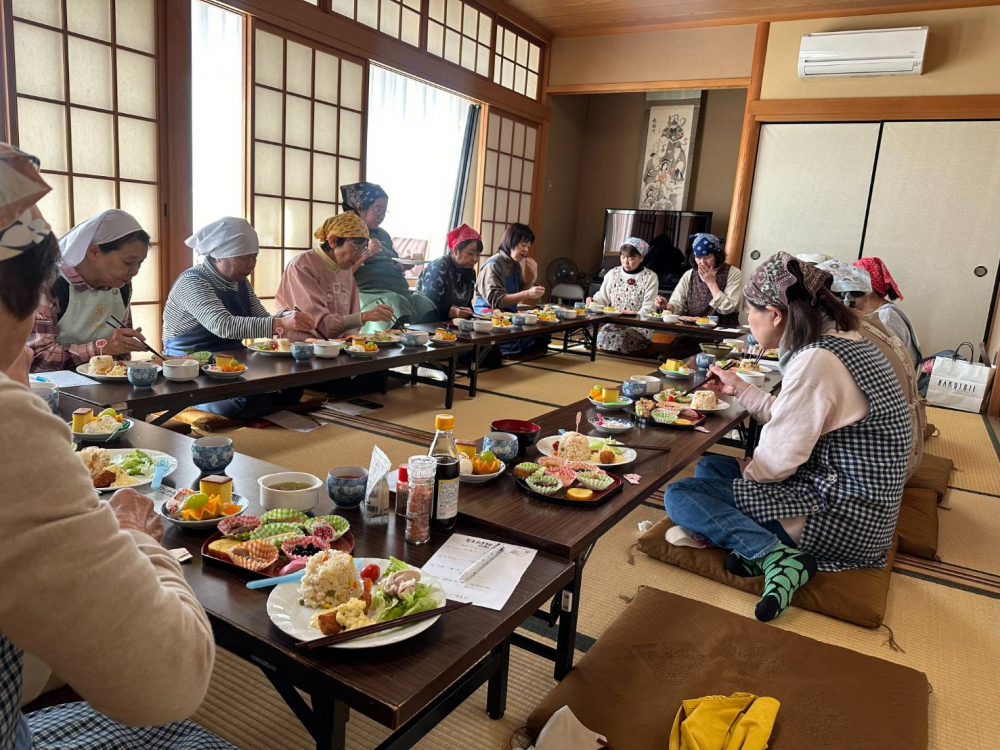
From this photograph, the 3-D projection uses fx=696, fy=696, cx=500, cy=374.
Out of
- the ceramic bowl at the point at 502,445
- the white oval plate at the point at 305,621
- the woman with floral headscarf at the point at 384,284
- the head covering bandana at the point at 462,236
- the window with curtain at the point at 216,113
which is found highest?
the window with curtain at the point at 216,113

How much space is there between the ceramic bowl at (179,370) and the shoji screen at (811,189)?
5789mm

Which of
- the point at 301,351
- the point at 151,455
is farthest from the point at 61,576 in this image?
the point at 301,351

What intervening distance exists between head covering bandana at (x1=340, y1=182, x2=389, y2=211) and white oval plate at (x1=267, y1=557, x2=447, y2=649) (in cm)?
360

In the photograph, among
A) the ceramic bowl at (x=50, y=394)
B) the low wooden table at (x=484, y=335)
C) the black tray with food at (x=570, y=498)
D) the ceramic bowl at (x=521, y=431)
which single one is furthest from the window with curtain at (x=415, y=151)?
the black tray with food at (x=570, y=498)

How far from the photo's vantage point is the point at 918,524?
2.68 metres

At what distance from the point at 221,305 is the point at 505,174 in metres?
5.05

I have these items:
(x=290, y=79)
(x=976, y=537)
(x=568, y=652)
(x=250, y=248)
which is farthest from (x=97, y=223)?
(x=976, y=537)

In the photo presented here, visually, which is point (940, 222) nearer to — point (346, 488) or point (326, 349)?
point (326, 349)

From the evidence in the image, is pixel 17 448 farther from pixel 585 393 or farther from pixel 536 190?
pixel 536 190

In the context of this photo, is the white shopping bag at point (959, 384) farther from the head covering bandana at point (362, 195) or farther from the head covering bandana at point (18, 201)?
the head covering bandana at point (18, 201)

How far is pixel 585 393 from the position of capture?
4.79m

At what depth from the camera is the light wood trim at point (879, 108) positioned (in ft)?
18.8

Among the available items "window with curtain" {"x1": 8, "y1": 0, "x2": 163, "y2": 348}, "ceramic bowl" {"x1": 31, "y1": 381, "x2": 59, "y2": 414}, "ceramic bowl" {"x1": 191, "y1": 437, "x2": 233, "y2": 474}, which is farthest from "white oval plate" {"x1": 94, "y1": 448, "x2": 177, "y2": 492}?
"window with curtain" {"x1": 8, "y1": 0, "x2": 163, "y2": 348}

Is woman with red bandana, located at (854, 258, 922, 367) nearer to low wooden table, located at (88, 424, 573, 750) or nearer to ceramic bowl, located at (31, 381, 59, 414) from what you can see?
low wooden table, located at (88, 424, 573, 750)
